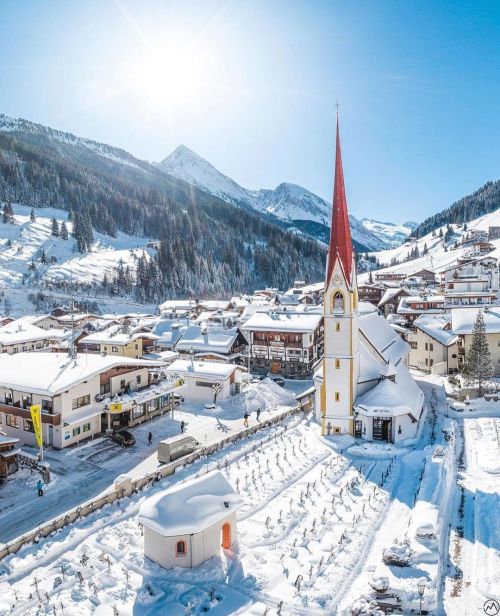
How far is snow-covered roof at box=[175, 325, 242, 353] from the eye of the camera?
49.9 metres

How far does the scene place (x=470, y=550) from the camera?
16359 mm

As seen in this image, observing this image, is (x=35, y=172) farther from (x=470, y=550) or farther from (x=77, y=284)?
(x=470, y=550)

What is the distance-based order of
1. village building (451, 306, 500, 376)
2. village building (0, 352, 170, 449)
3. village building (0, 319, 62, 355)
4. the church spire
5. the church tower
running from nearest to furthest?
village building (0, 352, 170, 449)
the church spire
the church tower
village building (451, 306, 500, 376)
village building (0, 319, 62, 355)

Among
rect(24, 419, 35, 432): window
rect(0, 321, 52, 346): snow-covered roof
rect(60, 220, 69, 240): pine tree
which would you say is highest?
rect(60, 220, 69, 240): pine tree

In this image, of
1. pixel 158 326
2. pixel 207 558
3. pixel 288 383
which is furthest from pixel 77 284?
pixel 207 558

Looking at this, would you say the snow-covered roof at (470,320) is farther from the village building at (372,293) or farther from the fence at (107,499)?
the village building at (372,293)

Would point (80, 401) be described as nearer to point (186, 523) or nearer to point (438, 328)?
point (186, 523)

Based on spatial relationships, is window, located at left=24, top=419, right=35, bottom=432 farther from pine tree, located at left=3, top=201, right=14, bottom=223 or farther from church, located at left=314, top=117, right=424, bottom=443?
pine tree, located at left=3, top=201, right=14, bottom=223

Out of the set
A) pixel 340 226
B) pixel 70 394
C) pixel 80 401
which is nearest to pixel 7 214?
pixel 80 401

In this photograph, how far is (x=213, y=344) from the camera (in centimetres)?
5038

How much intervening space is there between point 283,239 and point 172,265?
233 ft

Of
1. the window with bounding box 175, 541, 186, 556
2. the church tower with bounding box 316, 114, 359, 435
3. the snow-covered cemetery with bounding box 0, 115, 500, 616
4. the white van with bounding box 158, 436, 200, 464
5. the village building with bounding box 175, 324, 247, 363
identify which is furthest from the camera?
the village building with bounding box 175, 324, 247, 363

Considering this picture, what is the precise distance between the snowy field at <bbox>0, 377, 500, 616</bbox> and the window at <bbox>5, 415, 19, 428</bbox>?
12.8 metres

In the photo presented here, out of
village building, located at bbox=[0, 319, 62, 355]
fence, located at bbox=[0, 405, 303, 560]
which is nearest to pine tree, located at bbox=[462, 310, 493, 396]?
fence, located at bbox=[0, 405, 303, 560]
